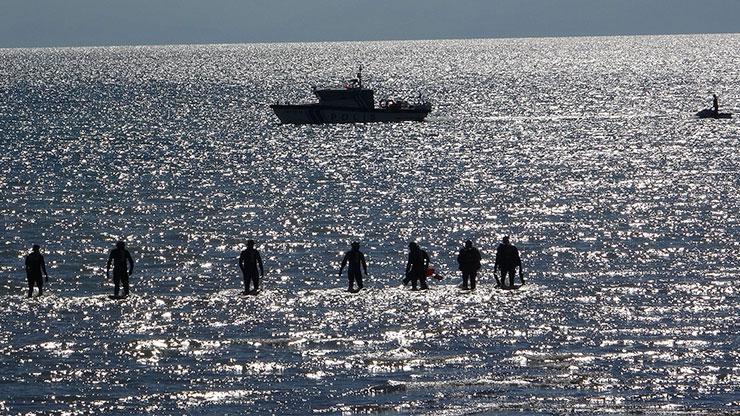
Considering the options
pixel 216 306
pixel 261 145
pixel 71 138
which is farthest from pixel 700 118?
pixel 216 306

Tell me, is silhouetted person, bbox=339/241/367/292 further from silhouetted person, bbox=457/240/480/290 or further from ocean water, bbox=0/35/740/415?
silhouetted person, bbox=457/240/480/290

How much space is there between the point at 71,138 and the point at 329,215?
51304mm

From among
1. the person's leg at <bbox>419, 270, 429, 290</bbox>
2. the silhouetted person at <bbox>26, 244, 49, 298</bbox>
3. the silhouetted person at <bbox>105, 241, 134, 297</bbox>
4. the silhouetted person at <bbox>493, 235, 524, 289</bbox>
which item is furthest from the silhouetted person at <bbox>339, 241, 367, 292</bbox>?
the silhouetted person at <bbox>26, 244, 49, 298</bbox>

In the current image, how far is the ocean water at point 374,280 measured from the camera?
74.4 ft

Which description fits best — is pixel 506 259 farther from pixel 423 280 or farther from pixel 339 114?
pixel 339 114

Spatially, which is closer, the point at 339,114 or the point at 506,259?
the point at 506,259

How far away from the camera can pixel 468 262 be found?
104 ft

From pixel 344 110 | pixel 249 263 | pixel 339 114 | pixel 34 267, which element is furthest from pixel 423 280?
pixel 339 114

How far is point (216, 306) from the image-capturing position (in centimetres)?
3042

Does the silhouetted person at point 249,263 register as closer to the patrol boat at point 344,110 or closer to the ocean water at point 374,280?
the ocean water at point 374,280

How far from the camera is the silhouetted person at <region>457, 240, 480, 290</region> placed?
103 ft

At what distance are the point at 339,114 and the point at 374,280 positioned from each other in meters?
67.2

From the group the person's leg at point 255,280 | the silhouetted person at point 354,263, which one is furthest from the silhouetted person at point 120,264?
the silhouetted person at point 354,263

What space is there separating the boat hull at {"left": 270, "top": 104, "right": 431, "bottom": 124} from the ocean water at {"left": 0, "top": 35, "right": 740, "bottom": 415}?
406 inches
